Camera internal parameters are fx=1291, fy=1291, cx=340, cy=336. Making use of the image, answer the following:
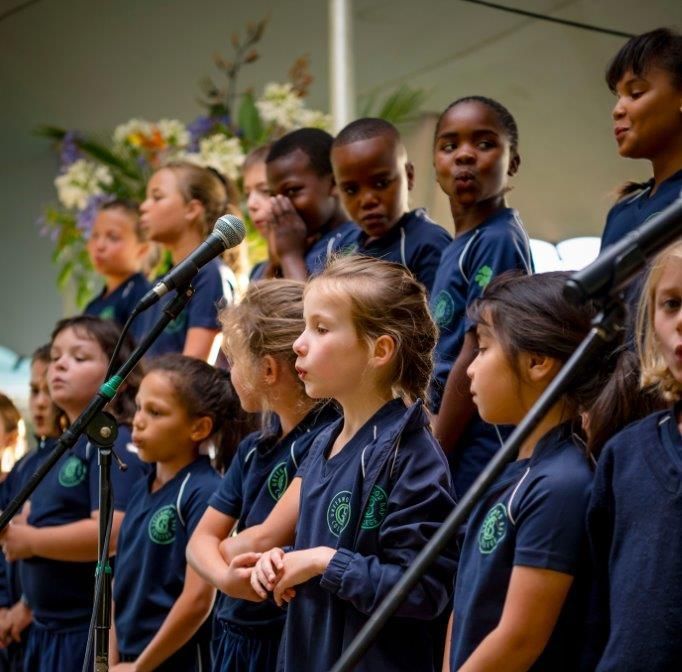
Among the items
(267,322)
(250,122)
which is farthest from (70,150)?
(267,322)

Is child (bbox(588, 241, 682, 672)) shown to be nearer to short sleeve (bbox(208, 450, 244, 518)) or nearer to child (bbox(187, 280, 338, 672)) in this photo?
child (bbox(187, 280, 338, 672))

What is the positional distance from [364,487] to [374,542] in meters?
0.09

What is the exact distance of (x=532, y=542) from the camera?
1.82 metres

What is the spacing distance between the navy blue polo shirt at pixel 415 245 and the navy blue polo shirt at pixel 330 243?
0.39ft

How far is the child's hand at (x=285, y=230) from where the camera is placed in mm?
3100

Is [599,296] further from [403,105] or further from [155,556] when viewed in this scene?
[403,105]

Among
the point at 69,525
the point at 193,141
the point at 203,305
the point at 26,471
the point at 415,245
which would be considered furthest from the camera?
the point at 193,141

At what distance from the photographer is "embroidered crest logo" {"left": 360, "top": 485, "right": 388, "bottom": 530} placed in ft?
6.72

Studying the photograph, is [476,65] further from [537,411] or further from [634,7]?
[537,411]

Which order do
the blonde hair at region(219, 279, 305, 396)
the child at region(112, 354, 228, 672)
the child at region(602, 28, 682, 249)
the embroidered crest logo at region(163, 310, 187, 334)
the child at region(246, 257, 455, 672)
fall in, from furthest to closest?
the embroidered crest logo at region(163, 310, 187, 334) < the child at region(112, 354, 228, 672) < the blonde hair at region(219, 279, 305, 396) < the child at region(602, 28, 682, 249) < the child at region(246, 257, 455, 672)

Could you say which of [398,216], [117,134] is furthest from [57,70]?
[398,216]

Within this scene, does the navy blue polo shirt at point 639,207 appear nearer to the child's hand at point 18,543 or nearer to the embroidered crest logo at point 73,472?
the embroidered crest logo at point 73,472

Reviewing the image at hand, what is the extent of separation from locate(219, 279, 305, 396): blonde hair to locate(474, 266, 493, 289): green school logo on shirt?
1.15 ft

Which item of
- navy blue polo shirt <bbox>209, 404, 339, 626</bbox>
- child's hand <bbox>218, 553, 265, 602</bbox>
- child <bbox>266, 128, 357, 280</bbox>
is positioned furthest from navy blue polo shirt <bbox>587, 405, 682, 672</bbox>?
child <bbox>266, 128, 357, 280</bbox>
